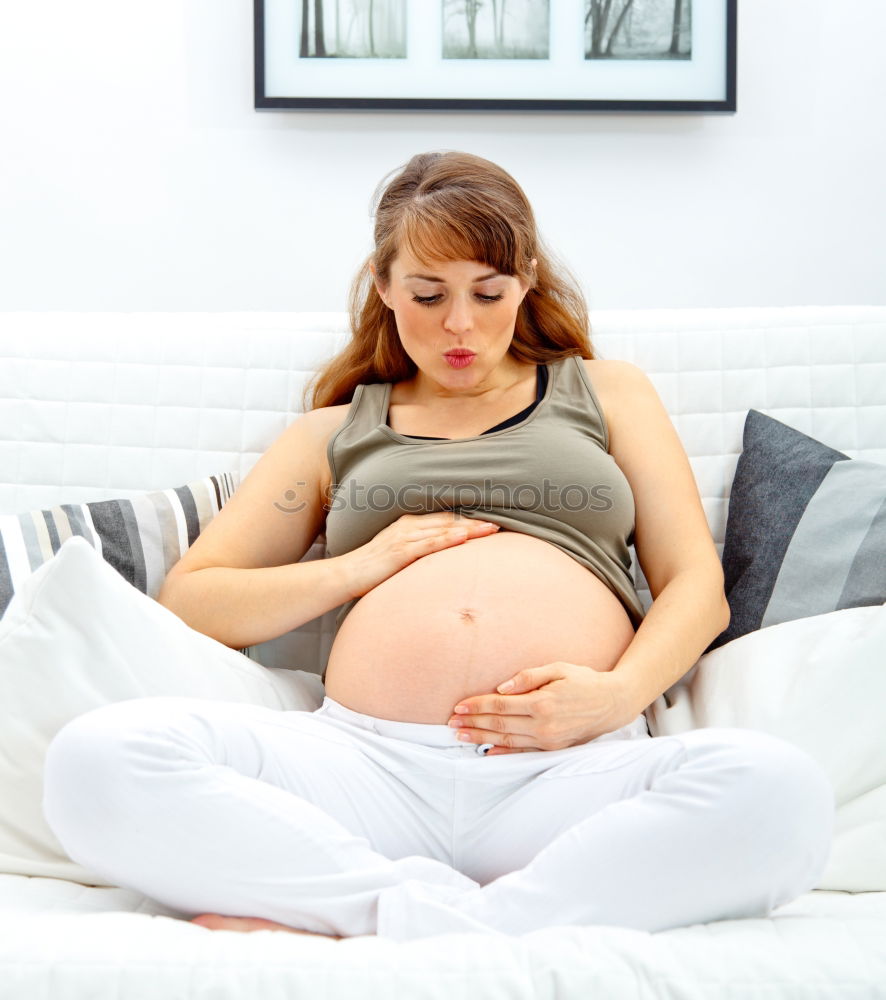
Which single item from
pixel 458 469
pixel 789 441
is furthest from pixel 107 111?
pixel 789 441

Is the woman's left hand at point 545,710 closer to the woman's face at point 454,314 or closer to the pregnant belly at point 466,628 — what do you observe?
the pregnant belly at point 466,628

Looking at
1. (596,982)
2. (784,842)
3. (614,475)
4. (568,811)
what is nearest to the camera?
(596,982)

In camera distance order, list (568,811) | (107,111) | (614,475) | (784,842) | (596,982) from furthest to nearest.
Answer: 1. (107,111)
2. (614,475)
3. (568,811)
4. (784,842)
5. (596,982)

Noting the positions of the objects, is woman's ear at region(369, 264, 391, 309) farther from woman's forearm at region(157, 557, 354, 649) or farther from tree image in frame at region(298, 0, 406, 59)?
tree image in frame at region(298, 0, 406, 59)

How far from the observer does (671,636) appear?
1182mm

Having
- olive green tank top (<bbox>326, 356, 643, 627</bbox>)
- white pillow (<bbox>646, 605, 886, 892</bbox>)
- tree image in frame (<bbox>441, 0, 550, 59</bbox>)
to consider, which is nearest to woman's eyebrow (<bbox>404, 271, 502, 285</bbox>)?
olive green tank top (<bbox>326, 356, 643, 627</bbox>)

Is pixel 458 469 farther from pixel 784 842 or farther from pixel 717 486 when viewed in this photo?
pixel 784 842

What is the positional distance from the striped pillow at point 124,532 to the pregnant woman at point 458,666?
0.06 meters

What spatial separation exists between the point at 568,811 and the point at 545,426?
22.5 inches

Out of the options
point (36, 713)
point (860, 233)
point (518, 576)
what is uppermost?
point (860, 233)

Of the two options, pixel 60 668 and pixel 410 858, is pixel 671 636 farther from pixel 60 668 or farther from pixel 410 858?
pixel 60 668

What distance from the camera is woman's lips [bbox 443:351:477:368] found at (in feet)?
4.41

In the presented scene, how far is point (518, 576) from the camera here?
120cm

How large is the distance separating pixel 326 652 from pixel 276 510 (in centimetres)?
26
